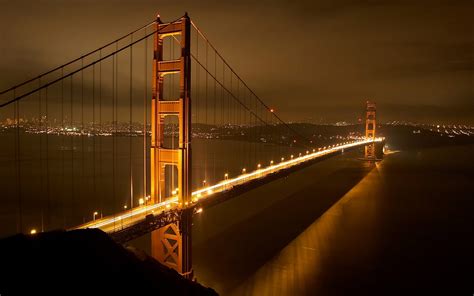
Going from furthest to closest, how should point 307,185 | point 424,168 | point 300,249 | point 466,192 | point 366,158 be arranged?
point 366,158
point 424,168
point 307,185
point 466,192
point 300,249

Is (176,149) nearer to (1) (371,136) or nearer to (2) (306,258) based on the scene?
(2) (306,258)

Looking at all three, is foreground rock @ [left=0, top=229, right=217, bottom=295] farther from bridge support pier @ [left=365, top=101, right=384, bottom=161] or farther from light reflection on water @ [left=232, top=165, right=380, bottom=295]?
bridge support pier @ [left=365, top=101, right=384, bottom=161]

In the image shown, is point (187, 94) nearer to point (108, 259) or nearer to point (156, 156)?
point (156, 156)

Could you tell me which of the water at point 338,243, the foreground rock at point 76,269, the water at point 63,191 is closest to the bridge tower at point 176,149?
the water at point 338,243

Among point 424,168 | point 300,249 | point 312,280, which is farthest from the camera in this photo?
point 424,168

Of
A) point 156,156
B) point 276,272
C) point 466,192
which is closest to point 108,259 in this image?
point 156,156

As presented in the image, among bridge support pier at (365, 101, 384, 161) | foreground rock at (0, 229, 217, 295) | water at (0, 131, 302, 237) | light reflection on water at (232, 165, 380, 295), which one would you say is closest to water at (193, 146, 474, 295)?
light reflection on water at (232, 165, 380, 295)
